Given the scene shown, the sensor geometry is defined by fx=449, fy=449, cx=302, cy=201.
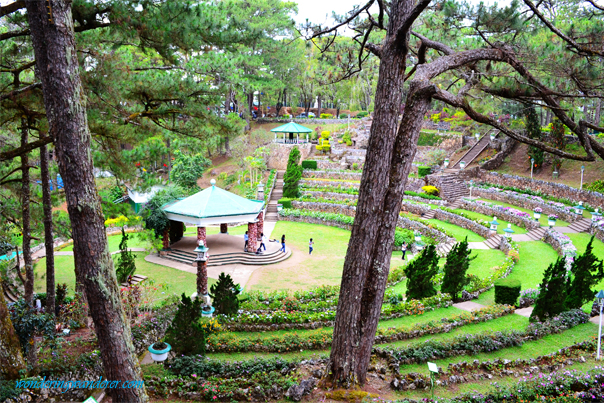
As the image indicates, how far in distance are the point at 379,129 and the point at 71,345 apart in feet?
26.9

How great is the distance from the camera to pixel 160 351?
9031 millimetres

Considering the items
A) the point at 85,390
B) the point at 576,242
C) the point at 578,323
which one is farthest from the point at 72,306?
the point at 576,242

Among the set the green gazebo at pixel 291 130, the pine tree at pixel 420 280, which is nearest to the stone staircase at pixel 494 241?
the pine tree at pixel 420 280

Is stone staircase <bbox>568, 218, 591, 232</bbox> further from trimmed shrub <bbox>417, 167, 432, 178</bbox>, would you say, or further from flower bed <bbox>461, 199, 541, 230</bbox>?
trimmed shrub <bbox>417, 167, 432, 178</bbox>

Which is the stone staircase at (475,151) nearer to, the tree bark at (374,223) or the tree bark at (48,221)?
the tree bark at (48,221)

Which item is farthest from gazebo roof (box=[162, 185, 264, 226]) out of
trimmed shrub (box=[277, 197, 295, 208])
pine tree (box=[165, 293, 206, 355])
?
pine tree (box=[165, 293, 206, 355])

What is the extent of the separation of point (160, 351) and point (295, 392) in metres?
3.11

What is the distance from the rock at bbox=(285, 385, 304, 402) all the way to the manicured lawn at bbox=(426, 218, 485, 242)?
1625cm

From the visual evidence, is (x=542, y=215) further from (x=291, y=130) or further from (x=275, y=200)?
(x=291, y=130)

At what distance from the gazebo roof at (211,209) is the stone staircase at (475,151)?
2087 centimetres

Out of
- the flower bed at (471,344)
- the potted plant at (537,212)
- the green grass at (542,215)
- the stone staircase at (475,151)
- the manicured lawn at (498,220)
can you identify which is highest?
the stone staircase at (475,151)

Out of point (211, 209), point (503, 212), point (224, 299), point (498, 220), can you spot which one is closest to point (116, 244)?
point (211, 209)

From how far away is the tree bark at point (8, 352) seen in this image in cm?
793

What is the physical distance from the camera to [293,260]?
20.5 metres
